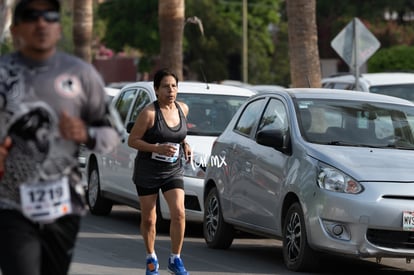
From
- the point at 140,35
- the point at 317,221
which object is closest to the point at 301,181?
the point at 317,221

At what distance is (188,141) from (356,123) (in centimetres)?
310

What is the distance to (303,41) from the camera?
1995 cm

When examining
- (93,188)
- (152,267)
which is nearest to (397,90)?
(93,188)

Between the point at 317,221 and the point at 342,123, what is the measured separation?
4.76ft

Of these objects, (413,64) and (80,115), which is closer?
(80,115)

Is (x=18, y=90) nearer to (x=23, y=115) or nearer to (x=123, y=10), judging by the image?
(x=23, y=115)

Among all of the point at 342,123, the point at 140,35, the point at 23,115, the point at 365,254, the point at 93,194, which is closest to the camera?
the point at 23,115

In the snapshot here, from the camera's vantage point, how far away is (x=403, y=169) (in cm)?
1073

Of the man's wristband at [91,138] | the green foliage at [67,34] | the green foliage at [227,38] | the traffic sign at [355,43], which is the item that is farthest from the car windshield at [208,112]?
the green foliage at [67,34]

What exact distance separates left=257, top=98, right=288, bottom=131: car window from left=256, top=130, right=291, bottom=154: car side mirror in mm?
232

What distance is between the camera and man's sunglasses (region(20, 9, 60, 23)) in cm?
590

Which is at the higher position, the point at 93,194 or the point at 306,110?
the point at 306,110

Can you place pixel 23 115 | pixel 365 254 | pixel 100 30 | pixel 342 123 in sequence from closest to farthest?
pixel 23 115, pixel 365 254, pixel 342 123, pixel 100 30

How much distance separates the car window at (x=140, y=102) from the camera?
1530 centimetres
